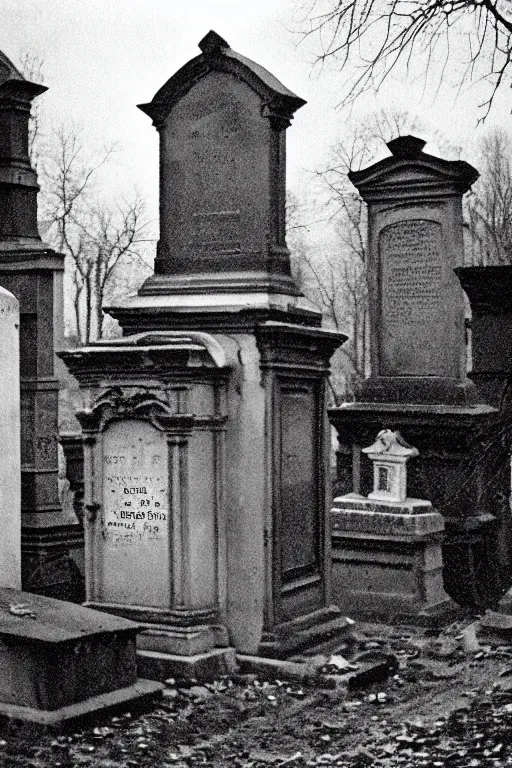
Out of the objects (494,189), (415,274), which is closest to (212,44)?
(415,274)

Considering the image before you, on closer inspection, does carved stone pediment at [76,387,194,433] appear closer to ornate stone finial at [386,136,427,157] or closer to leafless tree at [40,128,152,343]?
ornate stone finial at [386,136,427,157]

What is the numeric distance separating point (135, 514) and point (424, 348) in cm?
458

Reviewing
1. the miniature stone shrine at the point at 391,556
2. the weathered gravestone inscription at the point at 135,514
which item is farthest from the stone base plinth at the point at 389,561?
the weathered gravestone inscription at the point at 135,514

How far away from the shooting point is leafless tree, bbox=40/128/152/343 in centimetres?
1939

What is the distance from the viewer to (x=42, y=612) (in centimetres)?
666

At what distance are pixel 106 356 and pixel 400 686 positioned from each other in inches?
116

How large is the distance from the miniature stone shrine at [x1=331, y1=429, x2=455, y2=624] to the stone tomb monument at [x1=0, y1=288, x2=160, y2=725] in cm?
333

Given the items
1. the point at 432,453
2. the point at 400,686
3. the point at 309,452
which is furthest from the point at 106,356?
the point at 432,453

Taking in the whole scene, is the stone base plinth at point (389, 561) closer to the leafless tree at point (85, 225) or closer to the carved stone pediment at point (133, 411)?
the carved stone pediment at point (133, 411)

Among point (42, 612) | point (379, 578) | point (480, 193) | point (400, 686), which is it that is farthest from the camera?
point (480, 193)

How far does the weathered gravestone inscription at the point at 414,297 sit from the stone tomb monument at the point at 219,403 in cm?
316

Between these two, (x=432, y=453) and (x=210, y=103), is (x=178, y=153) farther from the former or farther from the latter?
(x=432, y=453)

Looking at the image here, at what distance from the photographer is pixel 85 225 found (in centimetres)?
2022

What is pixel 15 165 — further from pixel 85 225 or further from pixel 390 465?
pixel 85 225
